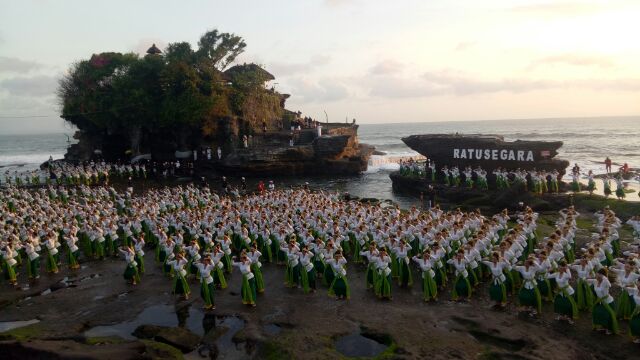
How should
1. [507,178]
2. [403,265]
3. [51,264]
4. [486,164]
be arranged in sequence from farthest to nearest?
[486,164]
[507,178]
[51,264]
[403,265]

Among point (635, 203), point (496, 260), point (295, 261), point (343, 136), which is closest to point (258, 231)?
point (295, 261)

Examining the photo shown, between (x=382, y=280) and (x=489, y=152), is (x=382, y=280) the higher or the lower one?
the lower one

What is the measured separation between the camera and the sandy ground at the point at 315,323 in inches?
455

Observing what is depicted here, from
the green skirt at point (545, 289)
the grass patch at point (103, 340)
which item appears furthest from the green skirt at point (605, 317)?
the grass patch at point (103, 340)

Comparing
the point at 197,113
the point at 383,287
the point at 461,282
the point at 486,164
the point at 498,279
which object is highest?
the point at 197,113

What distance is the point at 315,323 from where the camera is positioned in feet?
44.4

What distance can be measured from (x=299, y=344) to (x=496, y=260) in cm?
607

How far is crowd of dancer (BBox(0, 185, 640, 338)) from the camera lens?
1338cm

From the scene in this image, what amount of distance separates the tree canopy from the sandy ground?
3415 cm

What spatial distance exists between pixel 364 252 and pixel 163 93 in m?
41.2

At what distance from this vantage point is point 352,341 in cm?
1252

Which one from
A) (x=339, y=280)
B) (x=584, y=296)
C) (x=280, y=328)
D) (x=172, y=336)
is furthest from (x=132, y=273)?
(x=584, y=296)

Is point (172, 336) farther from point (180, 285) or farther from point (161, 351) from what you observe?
point (180, 285)

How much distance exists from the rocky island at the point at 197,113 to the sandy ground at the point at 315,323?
108 feet
